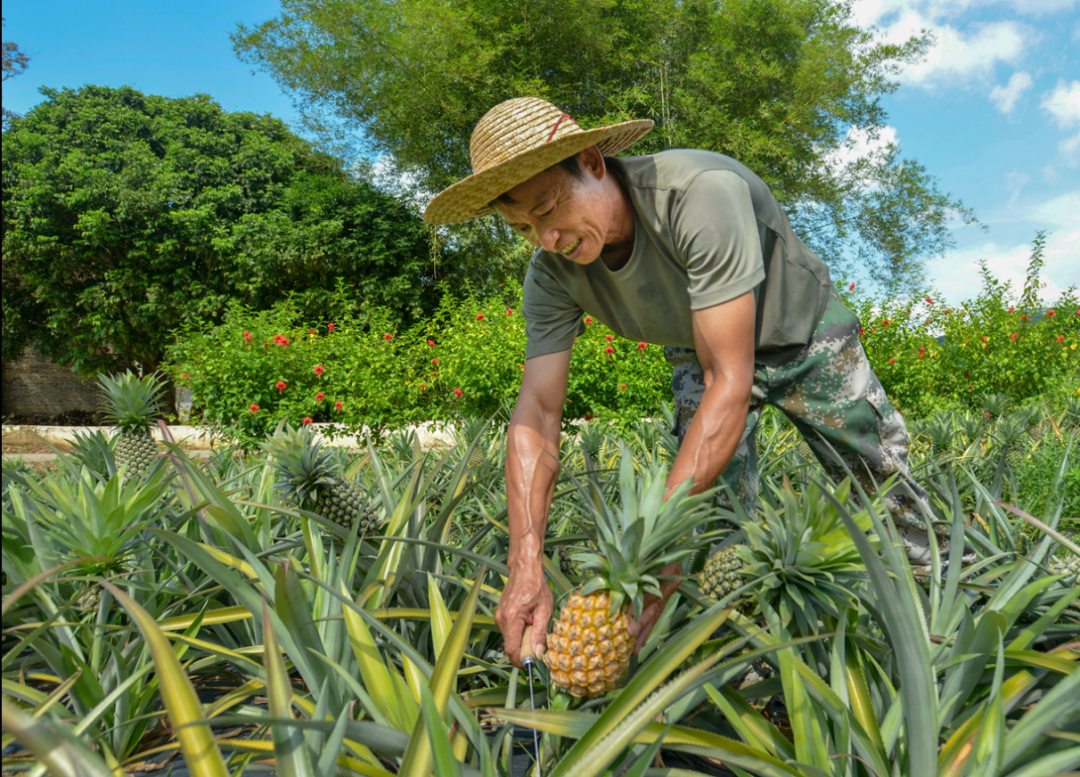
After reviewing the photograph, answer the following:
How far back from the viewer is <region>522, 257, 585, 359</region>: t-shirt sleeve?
2.22 metres

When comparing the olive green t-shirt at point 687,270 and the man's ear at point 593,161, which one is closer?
the olive green t-shirt at point 687,270

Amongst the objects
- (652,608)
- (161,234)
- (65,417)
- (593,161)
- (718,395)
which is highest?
(161,234)

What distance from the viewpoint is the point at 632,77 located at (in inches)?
602

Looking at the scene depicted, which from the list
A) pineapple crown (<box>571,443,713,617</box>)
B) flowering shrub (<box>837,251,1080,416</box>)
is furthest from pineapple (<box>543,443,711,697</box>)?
flowering shrub (<box>837,251,1080,416</box>)

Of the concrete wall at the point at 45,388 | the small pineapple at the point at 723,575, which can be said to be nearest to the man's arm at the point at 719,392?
the small pineapple at the point at 723,575

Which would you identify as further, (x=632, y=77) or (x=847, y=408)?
(x=632, y=77)

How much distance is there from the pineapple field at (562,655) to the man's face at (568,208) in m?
0.74

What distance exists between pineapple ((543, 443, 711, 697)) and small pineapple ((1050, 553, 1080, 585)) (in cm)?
97

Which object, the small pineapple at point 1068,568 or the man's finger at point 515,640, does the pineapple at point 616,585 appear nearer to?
the man's finger at point 515,640

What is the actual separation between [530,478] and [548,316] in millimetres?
648

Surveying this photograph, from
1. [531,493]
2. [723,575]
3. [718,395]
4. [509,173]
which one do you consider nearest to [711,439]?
[718,395]

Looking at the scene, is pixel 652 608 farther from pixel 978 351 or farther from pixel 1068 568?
pixel 978 351

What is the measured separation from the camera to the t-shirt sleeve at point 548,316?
222cm

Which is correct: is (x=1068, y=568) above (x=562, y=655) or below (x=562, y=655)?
above
